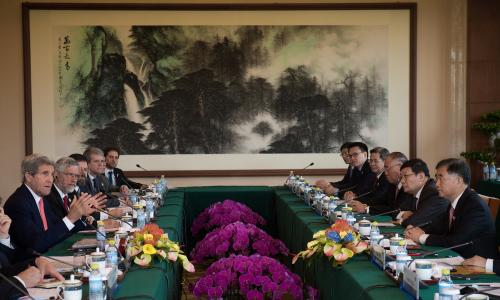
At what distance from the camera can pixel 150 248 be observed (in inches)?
113

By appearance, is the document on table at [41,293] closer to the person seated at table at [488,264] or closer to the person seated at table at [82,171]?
the person seated at table at [488,264]

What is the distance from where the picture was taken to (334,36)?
8359 mm

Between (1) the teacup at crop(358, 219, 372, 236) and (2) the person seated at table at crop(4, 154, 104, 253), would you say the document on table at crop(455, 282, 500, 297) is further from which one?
(2) the person seated at table at crop(4, 154, 104, 253)

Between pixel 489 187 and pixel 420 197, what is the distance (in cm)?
344

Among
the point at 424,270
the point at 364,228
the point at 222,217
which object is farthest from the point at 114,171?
the point at 424,270

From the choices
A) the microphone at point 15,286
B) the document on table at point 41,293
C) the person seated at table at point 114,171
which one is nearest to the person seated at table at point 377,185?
the person seated at table at point 114,171

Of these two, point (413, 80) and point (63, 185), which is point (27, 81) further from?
point (413, 80)

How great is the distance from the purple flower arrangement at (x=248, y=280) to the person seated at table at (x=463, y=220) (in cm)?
84

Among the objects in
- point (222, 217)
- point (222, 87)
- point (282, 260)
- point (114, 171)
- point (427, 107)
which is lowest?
point (282, 260)

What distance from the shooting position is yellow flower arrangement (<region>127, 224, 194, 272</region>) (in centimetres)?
285

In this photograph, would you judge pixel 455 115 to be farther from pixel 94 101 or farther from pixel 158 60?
pixel 94 101

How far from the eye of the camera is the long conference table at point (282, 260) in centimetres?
248

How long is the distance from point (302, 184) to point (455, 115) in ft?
9.96

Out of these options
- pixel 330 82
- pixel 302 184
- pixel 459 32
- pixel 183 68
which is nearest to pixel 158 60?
Result: pixel 183 68
